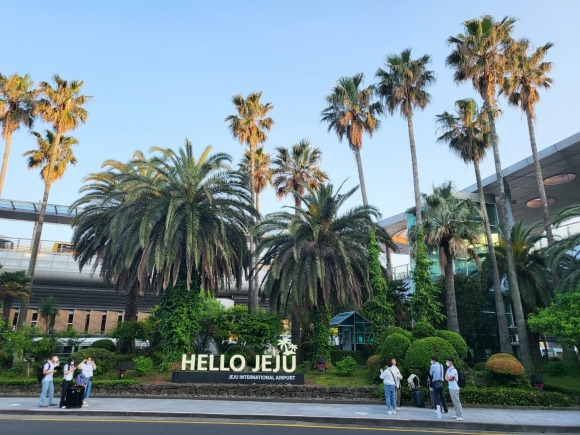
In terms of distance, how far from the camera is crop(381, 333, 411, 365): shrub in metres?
20.7

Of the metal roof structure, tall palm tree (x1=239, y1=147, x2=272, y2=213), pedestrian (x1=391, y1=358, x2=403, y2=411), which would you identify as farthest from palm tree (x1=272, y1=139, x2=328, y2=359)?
pedestrian (x1=391, y1=358, x2=403, y2=411)

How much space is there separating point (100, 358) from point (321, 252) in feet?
44.8

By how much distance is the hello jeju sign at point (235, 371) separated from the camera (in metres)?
21.4

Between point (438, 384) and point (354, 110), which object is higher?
point (354, 110)

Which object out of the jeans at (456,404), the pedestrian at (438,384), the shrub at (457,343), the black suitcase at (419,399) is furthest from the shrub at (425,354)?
the jeans at (456,404)

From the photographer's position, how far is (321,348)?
A: 2645 centimetres

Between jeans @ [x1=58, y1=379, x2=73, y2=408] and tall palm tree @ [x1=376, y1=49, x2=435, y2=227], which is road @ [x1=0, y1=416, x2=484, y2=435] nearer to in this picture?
jeans @ [x1=58, y1=379, x2=73, y2=408]

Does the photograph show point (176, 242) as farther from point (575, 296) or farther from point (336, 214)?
point (575, 296)

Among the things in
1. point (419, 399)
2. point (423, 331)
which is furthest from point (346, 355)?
point (419, 399)

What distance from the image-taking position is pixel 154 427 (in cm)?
1295

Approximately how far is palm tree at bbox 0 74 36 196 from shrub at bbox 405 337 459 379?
116 feet

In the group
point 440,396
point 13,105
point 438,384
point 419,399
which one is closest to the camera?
point 440,396

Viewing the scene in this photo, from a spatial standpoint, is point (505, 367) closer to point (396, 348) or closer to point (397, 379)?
point (396, 348)

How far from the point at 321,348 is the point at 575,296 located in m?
13.5
